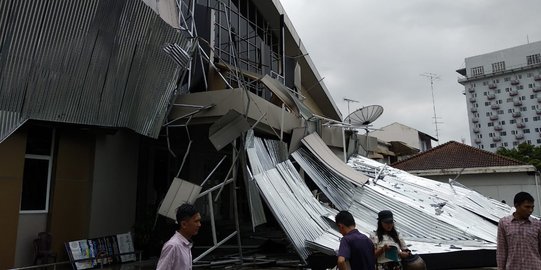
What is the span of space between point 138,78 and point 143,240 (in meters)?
3.59

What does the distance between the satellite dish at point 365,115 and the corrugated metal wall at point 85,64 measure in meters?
7.45

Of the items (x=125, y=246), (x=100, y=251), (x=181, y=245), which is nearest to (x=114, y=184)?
(x=125, y=246)

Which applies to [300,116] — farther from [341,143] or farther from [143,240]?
[143,240]

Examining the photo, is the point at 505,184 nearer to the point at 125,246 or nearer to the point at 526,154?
the point at 125,246

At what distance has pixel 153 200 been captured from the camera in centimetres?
1059

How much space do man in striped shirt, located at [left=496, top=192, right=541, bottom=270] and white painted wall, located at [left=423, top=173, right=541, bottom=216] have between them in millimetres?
17680

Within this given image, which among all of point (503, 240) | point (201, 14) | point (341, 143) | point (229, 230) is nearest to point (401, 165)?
point (341, 143)

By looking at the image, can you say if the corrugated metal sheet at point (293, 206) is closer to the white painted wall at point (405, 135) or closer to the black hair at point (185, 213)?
the black hair at point (185, 213)

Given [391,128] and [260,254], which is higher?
[391,128]

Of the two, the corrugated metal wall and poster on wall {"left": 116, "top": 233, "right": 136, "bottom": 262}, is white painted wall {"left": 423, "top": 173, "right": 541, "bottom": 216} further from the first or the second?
the corrugated metal wall

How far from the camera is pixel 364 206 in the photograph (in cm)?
818

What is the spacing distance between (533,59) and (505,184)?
79.9 metres

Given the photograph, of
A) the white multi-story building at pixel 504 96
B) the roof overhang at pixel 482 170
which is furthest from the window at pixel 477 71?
the roof overhang at pixel 482 170

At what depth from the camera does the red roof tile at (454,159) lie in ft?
68.4
